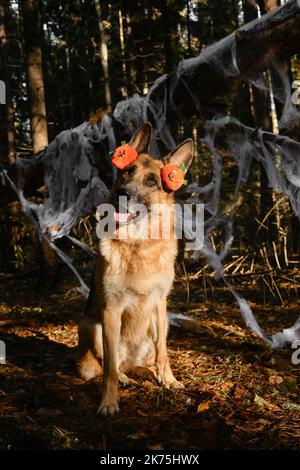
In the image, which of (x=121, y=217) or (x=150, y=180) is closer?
(x=121, y=217)

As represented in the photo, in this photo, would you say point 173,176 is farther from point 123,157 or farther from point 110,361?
point 110,361

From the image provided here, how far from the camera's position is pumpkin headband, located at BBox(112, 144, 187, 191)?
13.3 feet

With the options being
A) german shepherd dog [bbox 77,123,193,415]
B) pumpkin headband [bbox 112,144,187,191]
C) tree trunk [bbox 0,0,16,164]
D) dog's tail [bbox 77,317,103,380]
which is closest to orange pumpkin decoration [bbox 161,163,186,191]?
pumpkin headband [bbox 112,144,187,191]

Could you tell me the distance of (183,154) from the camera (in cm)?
423

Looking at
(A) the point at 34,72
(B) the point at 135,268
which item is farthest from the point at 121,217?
(A) the point at 34,72

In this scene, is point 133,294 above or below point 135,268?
below

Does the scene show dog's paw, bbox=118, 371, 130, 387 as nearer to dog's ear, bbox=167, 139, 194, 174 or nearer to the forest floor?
the forest floor

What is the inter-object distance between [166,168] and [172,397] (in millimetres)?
2145

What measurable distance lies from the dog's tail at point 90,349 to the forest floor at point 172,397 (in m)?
0.10

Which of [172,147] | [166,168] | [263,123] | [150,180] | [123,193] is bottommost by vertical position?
[123,193]

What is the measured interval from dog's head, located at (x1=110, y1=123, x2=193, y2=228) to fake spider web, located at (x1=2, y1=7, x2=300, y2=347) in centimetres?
185

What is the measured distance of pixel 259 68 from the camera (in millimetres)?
5320

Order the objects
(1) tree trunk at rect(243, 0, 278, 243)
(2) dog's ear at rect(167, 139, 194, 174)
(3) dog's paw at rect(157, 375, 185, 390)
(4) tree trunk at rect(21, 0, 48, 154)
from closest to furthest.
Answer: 1. (3) dog's paw at rect(157, 375, 185, 390)
2. (2) dog's ear at rect(167, 139, 194, 174)
3. (1) tree trunk at rect(243, 0, 278, 243)
4. (4) tree trunk at rect(21, 0, 48, 154)

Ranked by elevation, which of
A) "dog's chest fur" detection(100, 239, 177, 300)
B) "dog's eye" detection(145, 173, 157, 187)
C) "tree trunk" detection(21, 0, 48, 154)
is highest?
"tree trunk" detection(21, 0, 48, 154)
